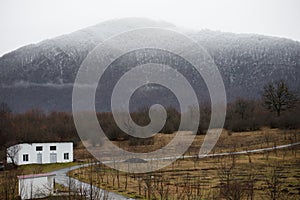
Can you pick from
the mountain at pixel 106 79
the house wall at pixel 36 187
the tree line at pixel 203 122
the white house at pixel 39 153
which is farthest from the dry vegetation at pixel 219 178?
the mountain at pixel 106 79

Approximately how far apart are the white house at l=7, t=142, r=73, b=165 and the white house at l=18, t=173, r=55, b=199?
19480mm

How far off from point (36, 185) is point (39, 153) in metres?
21.5

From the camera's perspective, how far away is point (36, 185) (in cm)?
2483

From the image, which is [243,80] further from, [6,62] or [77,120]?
[6,62]

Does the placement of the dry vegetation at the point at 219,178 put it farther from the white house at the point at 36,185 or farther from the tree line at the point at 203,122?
the tree line at the point at 203,122

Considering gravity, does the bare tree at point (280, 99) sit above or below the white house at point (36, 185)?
above

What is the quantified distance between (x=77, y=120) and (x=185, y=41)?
110m

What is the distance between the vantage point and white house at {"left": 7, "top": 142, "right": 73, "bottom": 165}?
43.9 m

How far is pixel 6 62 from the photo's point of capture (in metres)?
140

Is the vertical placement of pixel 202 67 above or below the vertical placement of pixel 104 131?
above

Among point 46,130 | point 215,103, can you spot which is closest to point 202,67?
point 215,103

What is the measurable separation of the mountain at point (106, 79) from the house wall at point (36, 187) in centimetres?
7712

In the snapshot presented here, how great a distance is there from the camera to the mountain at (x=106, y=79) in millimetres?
115125

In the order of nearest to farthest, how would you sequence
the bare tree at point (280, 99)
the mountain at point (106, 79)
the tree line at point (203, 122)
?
the tree line at point (203, 122), the bare tree at point (280, 99), the mountain at point (106, 79)
